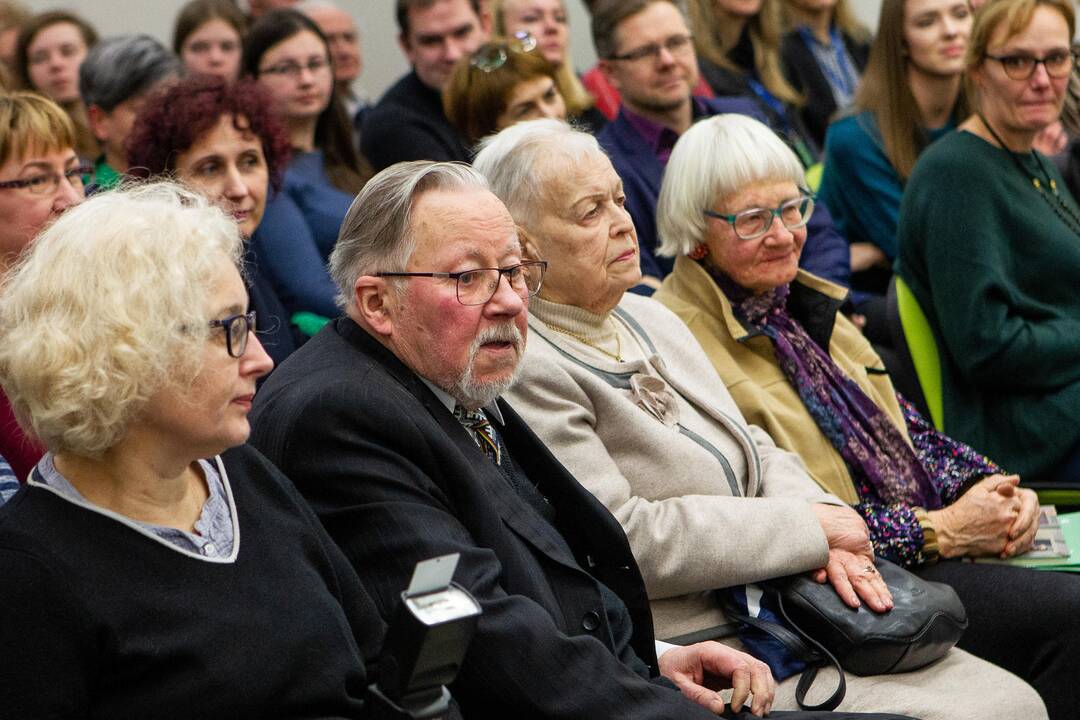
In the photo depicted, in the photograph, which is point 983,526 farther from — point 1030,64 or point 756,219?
point 1030,64

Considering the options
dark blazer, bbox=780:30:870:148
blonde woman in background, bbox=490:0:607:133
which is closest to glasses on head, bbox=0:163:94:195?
blonde woman in background, bbox=490:0:607:133

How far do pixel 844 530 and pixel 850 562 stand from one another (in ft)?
0.29

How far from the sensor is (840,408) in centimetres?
310

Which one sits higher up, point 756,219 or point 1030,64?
point 1030,64

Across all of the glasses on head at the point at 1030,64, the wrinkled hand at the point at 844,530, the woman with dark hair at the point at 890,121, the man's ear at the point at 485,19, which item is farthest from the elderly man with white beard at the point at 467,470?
the man's ear at the point at 485,19

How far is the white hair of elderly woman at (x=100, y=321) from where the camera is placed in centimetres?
172

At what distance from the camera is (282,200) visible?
395 centimetres

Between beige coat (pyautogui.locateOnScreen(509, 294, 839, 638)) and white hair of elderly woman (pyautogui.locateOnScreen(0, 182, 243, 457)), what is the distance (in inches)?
34.0

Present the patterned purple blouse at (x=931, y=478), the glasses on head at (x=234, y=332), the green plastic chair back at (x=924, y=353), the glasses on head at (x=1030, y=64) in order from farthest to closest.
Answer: the glasses on head at (x=1030, y=64) → the green plastic chair back at (x=924, y=353) → the patterned purple blouse at (x=931, y=478) → the glasses on head at (x=234, y=332)

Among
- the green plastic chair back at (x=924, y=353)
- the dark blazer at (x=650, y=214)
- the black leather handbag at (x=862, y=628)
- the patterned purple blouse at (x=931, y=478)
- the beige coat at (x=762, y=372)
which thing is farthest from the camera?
the dark blazer at (x=650, y=214)

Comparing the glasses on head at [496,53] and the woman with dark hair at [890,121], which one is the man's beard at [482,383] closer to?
the glasses on head at [496,53]

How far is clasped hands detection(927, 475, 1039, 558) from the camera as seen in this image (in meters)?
2.99

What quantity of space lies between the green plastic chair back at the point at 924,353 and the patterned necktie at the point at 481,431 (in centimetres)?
155

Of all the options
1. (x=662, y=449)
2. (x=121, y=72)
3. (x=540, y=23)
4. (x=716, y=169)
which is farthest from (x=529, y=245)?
(x=540, y=23)
